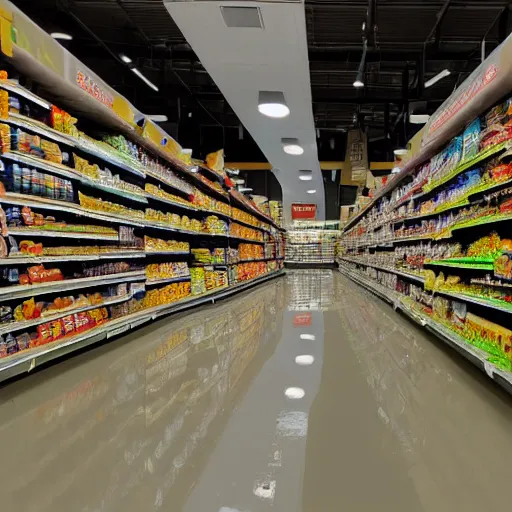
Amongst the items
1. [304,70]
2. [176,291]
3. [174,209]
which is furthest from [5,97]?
[304,70]

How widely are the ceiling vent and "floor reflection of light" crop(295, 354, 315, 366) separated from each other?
3.94 meters

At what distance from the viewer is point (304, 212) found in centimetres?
2172

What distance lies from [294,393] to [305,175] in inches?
506

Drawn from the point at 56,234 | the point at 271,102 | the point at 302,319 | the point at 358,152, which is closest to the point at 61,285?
the point at 56,234

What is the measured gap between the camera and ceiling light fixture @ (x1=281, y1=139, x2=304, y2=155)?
10547 mm

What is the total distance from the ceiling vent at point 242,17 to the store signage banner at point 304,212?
16.8 m

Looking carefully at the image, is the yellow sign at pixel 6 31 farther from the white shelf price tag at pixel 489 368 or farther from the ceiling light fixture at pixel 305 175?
the ceiling light fixture at pixel 305 175

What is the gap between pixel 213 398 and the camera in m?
2.44

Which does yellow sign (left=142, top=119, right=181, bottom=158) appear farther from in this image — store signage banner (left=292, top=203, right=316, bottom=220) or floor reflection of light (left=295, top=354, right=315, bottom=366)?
store signage banner (left=292, top=203, right=316, bottom=220)

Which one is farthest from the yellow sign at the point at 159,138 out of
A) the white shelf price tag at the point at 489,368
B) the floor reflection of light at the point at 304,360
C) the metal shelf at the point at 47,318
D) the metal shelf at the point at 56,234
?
the white shelf price tag at the point at 489,368

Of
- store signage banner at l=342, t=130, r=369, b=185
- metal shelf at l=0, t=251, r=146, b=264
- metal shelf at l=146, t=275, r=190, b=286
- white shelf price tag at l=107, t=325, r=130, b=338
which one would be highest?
store signage banner at l=342, t=130, r=369, b=185

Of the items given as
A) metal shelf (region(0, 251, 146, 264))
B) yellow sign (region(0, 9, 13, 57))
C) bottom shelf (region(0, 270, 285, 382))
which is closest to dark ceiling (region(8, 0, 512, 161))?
metal shelf (region(0, 251, 146, 264))

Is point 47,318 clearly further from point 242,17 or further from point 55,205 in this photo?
point 242,17

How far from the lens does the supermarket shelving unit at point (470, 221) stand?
8.43 feet
